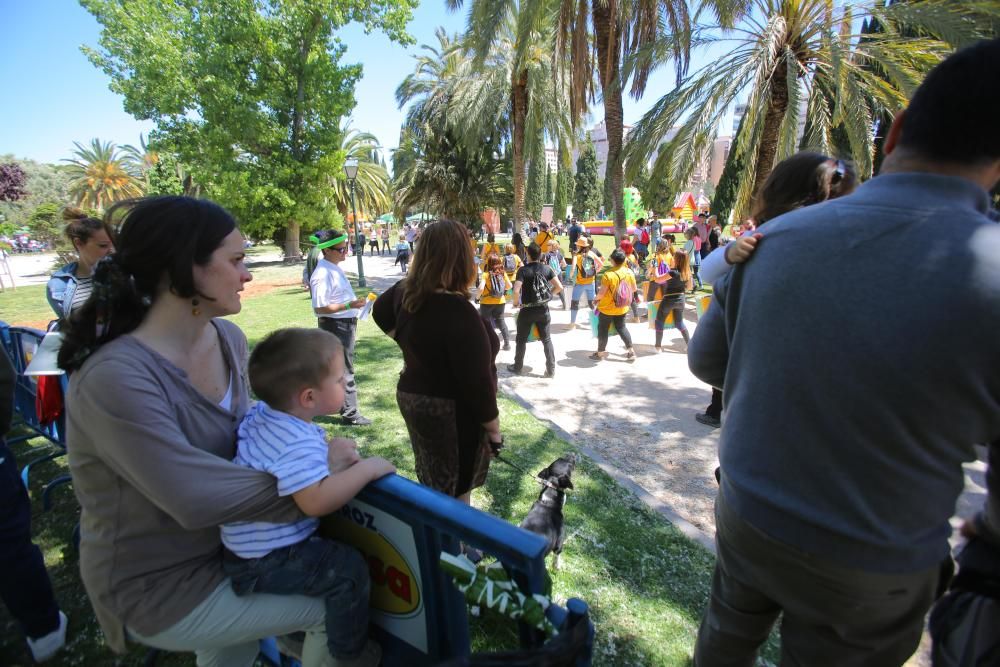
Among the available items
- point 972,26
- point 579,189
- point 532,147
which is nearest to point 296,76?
point 532,147

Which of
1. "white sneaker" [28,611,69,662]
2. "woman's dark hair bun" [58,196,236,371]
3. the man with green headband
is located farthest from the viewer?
the man with green headband

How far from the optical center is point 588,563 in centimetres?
287

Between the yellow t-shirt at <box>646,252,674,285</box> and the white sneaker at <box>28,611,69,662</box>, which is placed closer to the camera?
the white sneaker at <box>28,611,69,662</box>

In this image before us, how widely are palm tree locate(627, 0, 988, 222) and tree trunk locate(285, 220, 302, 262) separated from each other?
1740 cm

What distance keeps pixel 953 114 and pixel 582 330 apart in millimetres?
8353

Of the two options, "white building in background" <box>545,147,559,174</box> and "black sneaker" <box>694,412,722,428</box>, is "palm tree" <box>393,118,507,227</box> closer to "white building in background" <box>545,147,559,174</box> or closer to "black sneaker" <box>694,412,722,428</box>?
"white building in background" <box>545,147,559,174</box>

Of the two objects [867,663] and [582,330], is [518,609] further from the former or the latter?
[582,330]

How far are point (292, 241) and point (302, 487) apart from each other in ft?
77.6

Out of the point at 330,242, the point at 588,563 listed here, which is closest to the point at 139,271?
the point at 588,563

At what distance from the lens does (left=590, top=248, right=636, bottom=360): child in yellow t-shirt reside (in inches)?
270

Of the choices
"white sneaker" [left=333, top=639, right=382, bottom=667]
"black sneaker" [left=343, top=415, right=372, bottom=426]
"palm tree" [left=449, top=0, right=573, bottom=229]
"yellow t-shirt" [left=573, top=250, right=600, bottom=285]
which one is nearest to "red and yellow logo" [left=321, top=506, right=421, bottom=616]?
"white sneaker" [left=333, top=639, right=382, bottom=667]

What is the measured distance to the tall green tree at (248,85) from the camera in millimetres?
17000

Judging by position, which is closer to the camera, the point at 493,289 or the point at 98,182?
the point at 493,289

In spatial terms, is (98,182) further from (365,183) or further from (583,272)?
(583,272)
